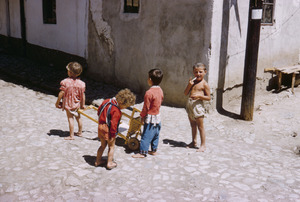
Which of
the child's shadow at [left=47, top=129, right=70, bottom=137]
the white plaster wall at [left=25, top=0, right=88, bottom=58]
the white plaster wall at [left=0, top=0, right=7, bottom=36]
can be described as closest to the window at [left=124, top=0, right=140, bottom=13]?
the white plaster wall at [left=25, top=0, right=88, bottom=58]

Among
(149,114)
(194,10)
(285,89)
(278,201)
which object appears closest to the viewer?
(278,201)

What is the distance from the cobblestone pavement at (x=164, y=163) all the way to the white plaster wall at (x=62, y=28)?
4130mm

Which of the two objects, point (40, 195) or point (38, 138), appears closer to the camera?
point (40, 195)

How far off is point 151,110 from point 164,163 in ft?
2.49

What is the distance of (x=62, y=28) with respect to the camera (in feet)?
36.7

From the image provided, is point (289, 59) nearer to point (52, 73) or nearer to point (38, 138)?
point (38, 138)

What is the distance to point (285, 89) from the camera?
816cm

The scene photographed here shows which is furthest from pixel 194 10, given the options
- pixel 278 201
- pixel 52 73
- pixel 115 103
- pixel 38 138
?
pixel 52 73

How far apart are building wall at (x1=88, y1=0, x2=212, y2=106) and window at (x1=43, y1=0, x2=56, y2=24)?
3.30 metres

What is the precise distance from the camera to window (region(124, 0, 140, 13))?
8141mm

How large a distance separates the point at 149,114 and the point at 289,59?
5781 mm

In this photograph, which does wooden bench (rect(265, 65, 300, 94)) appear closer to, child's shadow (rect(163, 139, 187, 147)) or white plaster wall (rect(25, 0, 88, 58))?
child's shadow (rect(163, 139, 187, 147))

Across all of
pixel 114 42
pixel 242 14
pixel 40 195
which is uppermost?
pixel 242 14

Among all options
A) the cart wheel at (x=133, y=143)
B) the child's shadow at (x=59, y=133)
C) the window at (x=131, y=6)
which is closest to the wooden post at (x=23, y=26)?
the window at (x=131, y=6)
